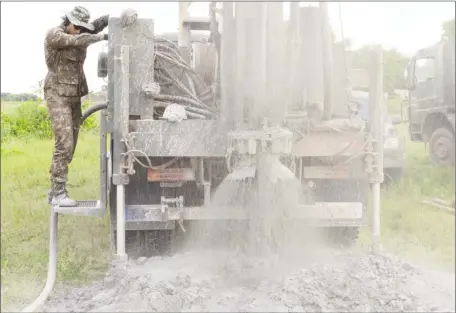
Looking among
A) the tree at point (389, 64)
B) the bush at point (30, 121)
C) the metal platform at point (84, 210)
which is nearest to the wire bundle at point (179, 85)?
the metal platform at point (84, 210)

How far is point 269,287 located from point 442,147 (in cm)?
680

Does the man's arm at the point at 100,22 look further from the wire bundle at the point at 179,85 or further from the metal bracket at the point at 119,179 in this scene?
the metal bracket at the point at 119,179

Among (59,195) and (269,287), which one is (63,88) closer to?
(59,195)

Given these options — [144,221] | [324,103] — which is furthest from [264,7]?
[144,221]

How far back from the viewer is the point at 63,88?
199 inches

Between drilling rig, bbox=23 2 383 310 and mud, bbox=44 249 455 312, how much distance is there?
0.94ft

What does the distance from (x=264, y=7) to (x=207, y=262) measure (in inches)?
73.8

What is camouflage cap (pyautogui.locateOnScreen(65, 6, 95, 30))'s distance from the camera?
4988 mm

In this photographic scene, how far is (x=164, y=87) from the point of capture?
505cm

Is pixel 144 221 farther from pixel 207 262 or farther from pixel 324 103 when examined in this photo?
pixel 324 103

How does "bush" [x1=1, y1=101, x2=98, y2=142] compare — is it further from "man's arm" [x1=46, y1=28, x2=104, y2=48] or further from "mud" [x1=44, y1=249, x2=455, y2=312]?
"mud" [x1=44, y1=249, x2=455, y2=312]

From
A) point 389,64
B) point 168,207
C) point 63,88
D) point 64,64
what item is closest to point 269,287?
point 168,207

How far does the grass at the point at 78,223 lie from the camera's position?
5.11m

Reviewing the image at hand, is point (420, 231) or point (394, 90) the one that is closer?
point (420, 231)
